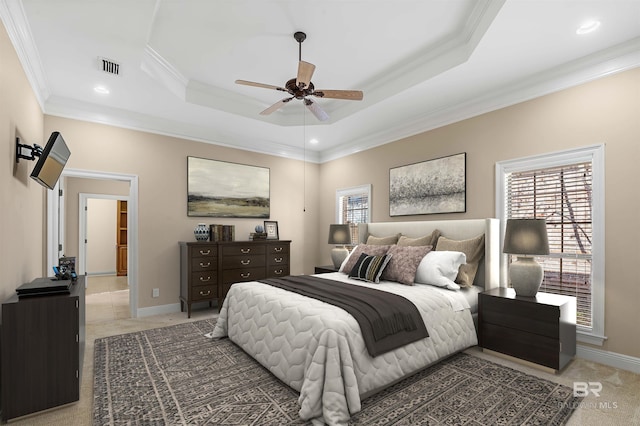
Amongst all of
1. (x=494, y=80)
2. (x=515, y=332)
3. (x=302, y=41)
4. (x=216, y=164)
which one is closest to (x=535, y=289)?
(x=515, y=332)

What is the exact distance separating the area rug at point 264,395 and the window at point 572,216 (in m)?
0.98

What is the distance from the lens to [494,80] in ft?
10.8

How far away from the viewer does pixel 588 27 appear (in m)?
2.47

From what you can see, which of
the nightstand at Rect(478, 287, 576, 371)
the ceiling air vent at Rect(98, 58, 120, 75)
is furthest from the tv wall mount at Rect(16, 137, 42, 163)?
the nightstand at Rect(478, 287, 576, 371)

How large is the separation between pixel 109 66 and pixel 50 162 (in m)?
1.13

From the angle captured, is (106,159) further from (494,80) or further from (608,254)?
(608,254)

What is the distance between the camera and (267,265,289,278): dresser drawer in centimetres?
502

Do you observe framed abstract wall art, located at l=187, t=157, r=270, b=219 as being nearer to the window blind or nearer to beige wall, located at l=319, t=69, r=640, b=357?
beige wall, located at l=319, t=69, r=640, b=357

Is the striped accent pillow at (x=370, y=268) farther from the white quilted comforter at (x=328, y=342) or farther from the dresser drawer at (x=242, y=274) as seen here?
the dresser drawer at (x=242, y=274)

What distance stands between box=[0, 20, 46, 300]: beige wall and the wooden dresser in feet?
5.25

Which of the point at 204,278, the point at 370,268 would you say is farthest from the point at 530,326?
the point at 204,278

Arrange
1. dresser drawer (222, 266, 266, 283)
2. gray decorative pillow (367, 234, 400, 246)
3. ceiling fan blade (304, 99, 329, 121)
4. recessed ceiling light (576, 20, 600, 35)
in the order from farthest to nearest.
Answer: dresser drawer (222, 266, 266, 283) → gray decorative pillow (367, 234, 400, 246) → ceiling fan blade (304, 99, 329, 121) → recessed ceiling light (576, 20, 600, 35)

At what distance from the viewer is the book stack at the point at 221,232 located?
15.4ft

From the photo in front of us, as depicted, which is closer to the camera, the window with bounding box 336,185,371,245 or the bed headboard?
the bed headboard
